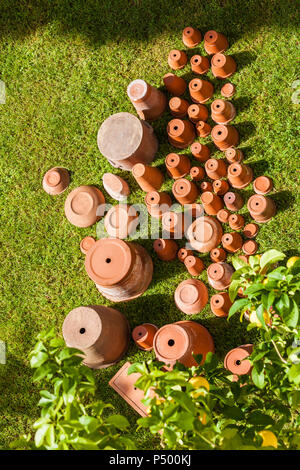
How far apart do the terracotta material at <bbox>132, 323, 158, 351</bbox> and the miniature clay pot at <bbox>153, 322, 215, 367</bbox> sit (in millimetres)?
340

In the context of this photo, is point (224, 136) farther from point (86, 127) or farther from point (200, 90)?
point (86, 127)

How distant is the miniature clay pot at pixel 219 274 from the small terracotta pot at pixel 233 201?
20.1 inches

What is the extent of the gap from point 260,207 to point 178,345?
131cm

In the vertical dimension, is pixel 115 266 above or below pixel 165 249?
below

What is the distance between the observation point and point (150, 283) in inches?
162

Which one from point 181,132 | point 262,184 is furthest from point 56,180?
point 262,184

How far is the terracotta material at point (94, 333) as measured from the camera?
358cm

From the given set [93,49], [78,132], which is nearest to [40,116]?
[78,132]

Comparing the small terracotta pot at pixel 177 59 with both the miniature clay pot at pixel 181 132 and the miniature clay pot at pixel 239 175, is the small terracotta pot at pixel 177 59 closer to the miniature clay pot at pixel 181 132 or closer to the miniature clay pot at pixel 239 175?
the miniature clay pot at pixel 181 132

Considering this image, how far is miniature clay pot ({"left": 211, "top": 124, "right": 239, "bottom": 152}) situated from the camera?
12.6 ft

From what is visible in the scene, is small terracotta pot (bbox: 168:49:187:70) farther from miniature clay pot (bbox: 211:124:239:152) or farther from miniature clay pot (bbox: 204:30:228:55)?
miniature clay pot (bbox: 211:124:239:152)

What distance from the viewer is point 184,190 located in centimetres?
389

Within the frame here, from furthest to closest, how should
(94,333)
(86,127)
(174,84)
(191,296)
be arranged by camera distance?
(86,127), (174,84), (191,296), (94,333)

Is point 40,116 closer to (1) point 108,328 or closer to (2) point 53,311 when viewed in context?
(2) point 53,311
